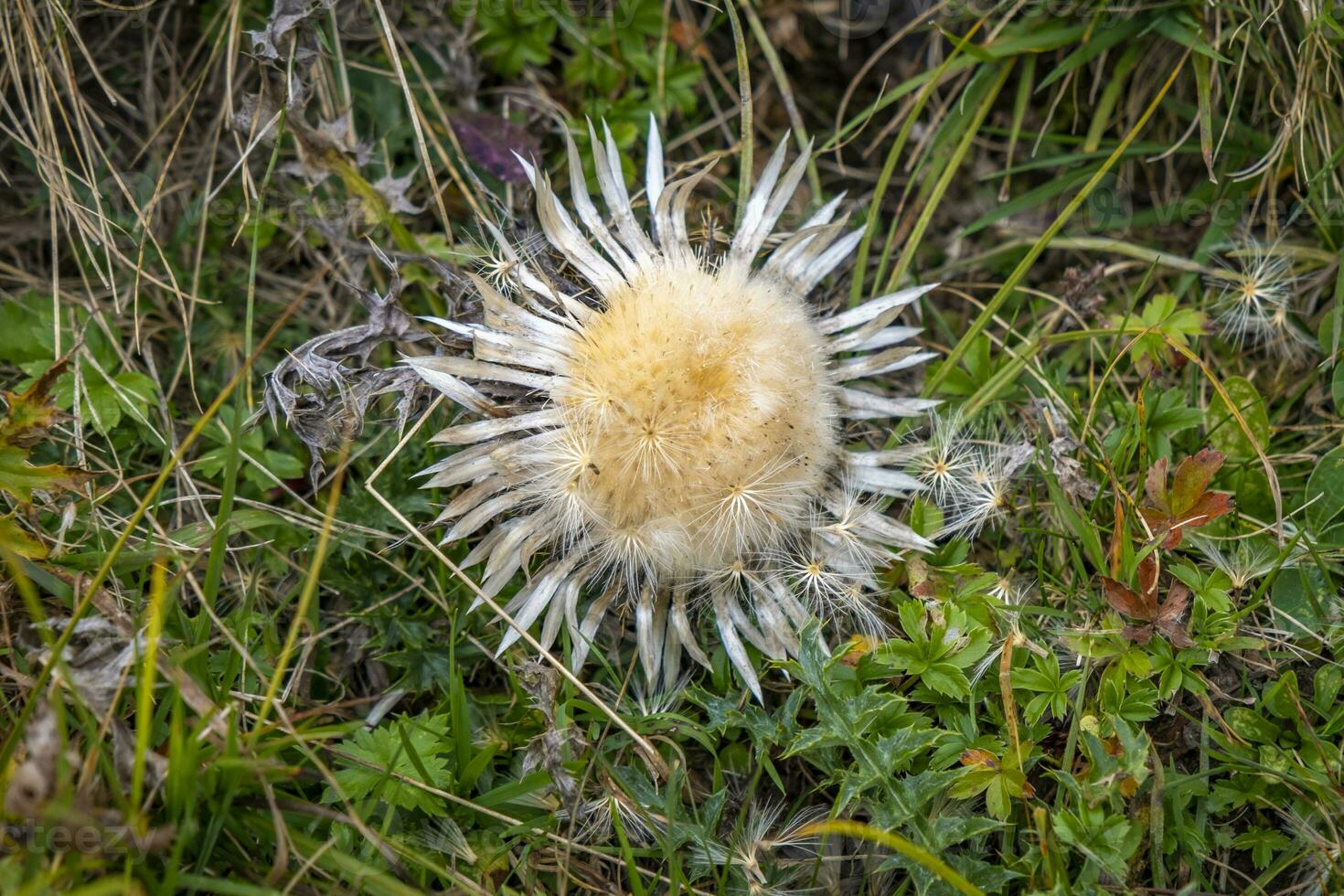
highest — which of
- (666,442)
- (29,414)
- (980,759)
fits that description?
(29,414)

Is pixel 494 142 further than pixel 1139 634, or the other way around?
pixel 494 142

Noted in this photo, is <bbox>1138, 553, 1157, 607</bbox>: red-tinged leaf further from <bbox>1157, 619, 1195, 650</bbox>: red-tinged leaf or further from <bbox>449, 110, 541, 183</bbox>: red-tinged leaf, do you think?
<bbox>449, 110, 541, 183</bbox>: red-tinged leaf

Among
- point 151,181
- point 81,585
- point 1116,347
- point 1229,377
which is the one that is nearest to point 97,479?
point 81,585

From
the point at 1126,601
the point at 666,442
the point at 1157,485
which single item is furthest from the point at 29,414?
the point at 1157,485

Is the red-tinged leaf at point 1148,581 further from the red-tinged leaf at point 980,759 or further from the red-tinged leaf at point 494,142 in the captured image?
the red-tinged leaf at point 494,142

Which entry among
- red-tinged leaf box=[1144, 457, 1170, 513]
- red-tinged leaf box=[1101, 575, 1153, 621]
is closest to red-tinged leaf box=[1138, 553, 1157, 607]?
red-tinged leaf box=[1101, 575, 1153, 621]

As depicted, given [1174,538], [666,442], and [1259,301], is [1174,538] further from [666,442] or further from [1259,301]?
[666,442]

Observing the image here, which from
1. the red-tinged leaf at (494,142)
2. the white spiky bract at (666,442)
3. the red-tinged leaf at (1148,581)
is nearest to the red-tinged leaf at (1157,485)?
the red-tinged leaf at (1148,581)
